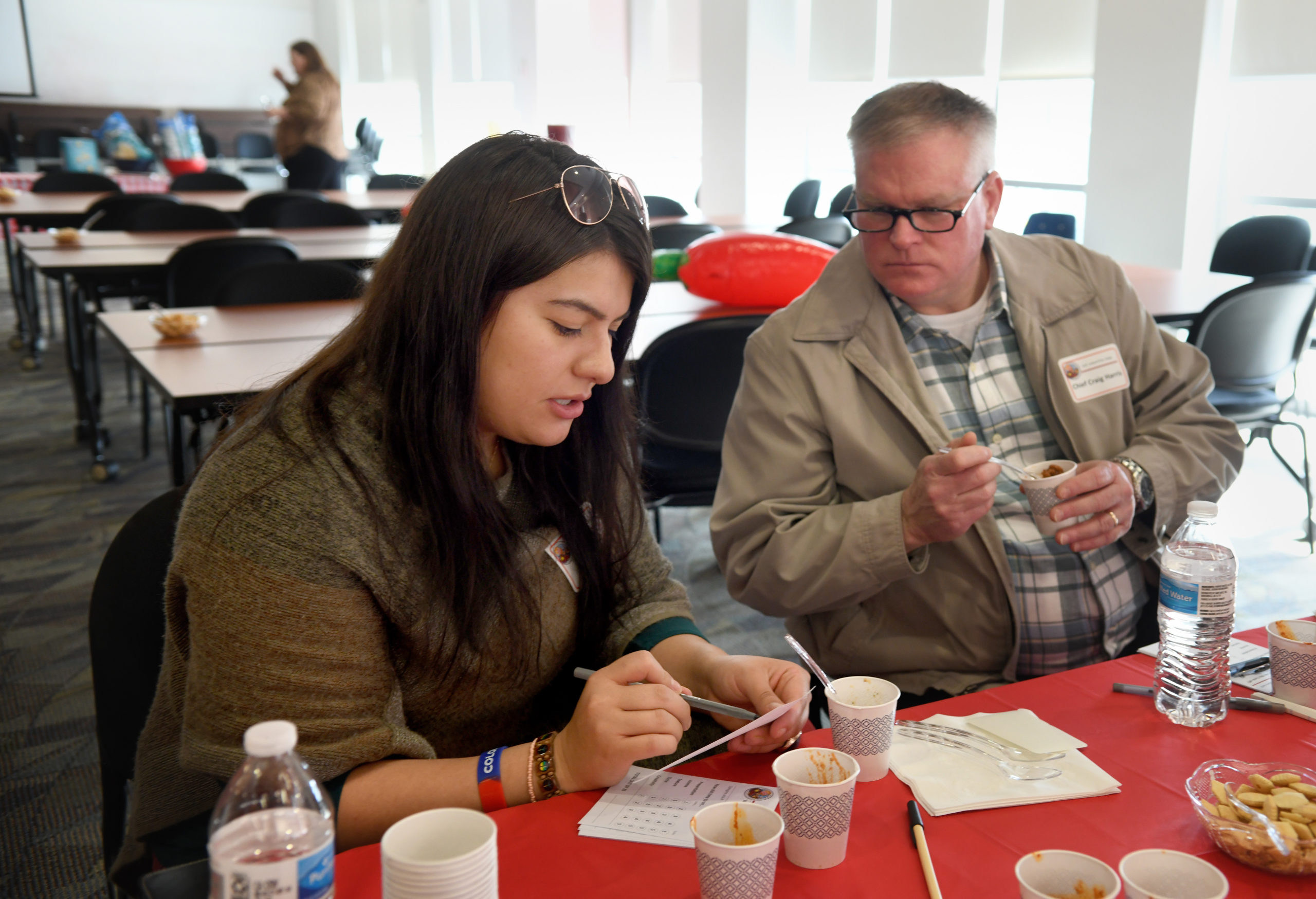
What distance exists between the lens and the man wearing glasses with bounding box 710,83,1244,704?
1.68 m

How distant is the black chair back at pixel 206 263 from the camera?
3982 millimetres

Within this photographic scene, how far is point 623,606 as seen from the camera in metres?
1.51

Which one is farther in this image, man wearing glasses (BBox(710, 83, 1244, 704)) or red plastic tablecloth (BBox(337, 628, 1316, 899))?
man wearing glasses (BBox(710, 83, 1244, 704))

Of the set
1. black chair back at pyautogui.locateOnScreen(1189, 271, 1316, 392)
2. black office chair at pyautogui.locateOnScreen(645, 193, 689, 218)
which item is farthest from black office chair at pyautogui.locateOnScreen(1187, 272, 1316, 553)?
black office chair at pyautogui.locateOnScreen(645, 193, 689, 218)

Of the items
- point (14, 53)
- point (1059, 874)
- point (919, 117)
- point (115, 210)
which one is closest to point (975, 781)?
point (1059, 874)

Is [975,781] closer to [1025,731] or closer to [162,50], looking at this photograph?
[1025,731]

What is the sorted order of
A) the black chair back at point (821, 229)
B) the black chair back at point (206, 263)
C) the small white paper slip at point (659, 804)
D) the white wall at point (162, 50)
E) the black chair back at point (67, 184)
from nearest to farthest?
the small white paper slip at point (659, 804)
the black chair back at point (206, 263)
the black chair back at point (821, 229)
the black chair back at point (67, 184)
the white wall at point (162, 50)

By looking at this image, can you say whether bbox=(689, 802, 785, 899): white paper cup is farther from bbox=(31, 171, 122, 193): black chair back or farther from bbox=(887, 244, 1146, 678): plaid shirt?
bbox=(31, 171, 122, 193): black chair back

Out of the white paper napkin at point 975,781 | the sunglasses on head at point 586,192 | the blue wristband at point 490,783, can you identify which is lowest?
the blue wristband at point 490,783

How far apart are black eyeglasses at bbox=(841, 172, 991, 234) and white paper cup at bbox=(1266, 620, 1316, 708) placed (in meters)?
0.84

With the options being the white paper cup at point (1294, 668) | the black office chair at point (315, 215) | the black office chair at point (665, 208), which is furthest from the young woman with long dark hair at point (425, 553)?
the black office chair at point (665, 208)

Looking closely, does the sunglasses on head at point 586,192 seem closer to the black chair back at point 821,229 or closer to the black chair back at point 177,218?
the black chair back at point 821,229

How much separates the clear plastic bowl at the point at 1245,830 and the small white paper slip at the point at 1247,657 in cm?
28

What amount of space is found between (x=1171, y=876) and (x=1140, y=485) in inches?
41.2
